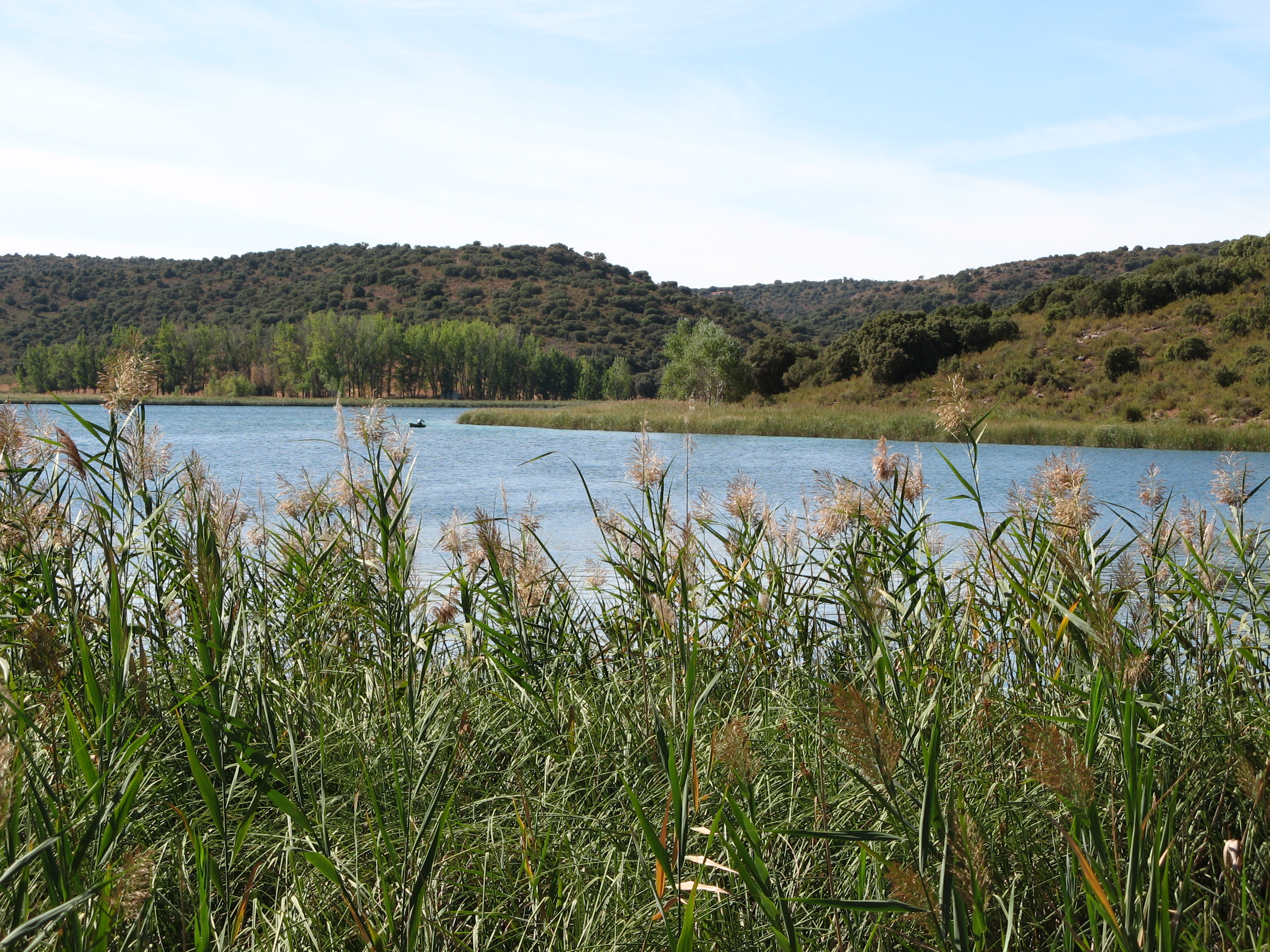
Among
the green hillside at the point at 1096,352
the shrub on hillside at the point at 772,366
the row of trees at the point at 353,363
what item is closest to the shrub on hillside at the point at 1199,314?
the green hillside at the point at 1096,352

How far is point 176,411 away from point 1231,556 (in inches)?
1903

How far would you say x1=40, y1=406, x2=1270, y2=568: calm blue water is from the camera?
36.8 ft

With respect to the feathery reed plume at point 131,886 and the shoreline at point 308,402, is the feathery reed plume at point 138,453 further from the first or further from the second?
the shoreline at point 308,402

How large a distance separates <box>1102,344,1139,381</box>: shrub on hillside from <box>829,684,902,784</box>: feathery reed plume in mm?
30109

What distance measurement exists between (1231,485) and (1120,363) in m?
27.5

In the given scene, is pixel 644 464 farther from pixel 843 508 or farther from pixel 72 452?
pixel 72 452

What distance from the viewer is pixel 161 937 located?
74.8 inches

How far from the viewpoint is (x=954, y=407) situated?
2.66m

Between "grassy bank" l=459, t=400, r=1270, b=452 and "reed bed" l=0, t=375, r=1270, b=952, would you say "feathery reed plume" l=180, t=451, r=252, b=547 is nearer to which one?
A: "reed bed" l=0, t=375, r=1270, b=952

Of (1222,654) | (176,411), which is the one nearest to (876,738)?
(1222,654)

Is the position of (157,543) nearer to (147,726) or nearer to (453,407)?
(147,726)

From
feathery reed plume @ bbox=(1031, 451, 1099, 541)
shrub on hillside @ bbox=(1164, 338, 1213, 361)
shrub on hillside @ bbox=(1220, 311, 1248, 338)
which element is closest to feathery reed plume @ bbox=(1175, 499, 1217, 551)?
feathery reed plume @ bbox=(1031, 451, 1099, 541)

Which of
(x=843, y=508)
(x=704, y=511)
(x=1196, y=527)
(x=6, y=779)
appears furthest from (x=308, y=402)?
(x=6, y=779)

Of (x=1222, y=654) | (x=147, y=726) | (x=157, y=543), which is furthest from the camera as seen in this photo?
(x=157, y=543)
